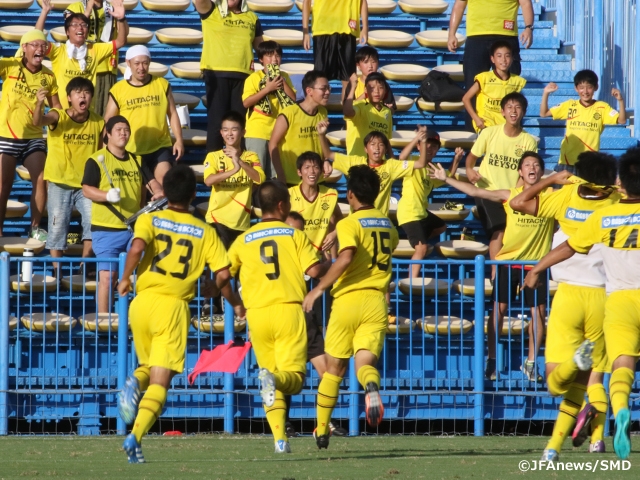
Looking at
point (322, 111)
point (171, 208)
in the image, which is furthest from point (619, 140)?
point (171, 208)

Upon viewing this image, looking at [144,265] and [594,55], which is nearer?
[144,265]

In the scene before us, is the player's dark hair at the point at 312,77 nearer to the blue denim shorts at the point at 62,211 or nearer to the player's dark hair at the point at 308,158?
the player's dark hair at the point at 308,158

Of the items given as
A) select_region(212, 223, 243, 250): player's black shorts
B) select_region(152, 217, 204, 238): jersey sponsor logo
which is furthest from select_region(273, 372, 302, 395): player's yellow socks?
select_region(212, 223, 243, 250): player's black shorts

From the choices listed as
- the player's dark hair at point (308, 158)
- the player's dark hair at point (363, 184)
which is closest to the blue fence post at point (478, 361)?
the player's dark hair at point (308, 158)

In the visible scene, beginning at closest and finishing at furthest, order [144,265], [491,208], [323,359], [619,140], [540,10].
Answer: [144,265] → [323,359] → [491,208] → [619,140] → [540,10]

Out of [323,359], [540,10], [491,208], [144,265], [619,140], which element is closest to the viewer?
[144,265]

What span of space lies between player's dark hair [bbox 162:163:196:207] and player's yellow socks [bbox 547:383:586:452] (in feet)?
9.82

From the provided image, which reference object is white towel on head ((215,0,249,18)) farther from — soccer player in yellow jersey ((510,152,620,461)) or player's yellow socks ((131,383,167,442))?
player's yellow socks ((131,383,167,442))

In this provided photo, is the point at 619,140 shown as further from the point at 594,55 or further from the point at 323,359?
the point at 323,359

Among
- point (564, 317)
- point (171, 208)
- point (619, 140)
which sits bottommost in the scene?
point (564, 317)

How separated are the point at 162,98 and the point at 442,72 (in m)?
3.93

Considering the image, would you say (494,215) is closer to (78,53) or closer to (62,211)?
(62,211)

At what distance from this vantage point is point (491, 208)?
12672mm

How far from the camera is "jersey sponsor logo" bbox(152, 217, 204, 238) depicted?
8.39 meters
